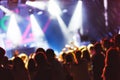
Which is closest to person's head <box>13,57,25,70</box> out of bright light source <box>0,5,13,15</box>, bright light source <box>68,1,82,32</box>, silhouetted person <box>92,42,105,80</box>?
silhouetted person <box>92,42,105,80</box>

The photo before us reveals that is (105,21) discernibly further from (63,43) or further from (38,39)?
(38,39)

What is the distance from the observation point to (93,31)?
18188 mm

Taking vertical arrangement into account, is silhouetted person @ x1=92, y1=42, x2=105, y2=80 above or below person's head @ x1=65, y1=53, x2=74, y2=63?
below

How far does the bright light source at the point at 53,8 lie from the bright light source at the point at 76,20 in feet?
3.29

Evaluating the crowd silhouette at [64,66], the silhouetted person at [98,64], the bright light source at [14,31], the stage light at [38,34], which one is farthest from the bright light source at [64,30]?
the silhouetted person at [98,64]

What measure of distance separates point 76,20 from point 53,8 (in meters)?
1.56

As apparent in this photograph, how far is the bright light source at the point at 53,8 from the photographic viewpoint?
56.7 ft

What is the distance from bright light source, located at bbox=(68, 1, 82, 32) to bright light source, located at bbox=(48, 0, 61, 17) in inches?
39.4

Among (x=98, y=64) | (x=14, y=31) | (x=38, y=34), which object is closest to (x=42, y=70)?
(x=98, y=64)

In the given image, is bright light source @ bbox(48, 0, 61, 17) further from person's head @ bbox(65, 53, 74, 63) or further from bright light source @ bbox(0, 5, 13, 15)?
person's head @ bbox(65, 53, 74, 63)

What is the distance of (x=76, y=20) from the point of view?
1808 cm

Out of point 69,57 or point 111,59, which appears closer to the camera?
point 111,59

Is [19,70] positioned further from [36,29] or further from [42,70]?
[36,29]

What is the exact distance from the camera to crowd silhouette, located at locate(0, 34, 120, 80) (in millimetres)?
5352
